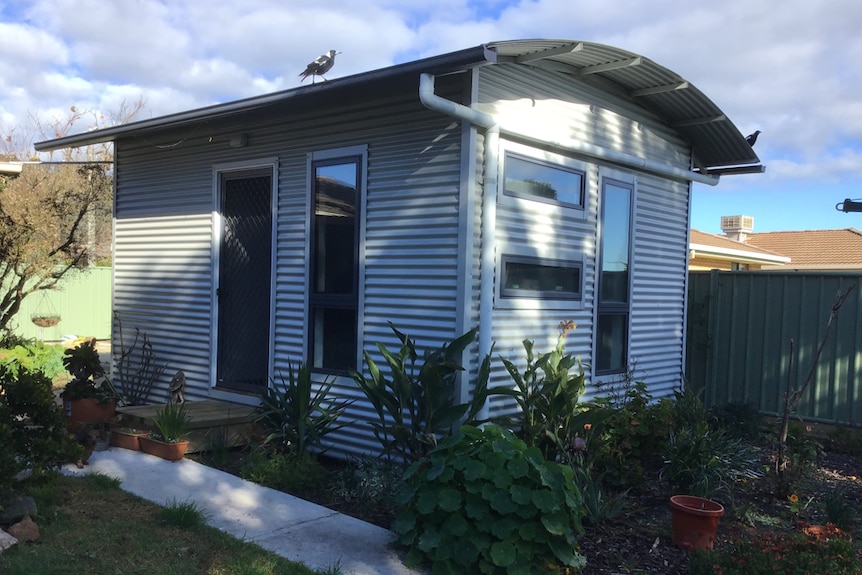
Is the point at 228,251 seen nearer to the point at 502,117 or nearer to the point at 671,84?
the point at 502,117

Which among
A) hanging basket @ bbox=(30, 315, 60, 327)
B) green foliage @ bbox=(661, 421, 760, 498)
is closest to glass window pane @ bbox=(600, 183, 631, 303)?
green foliage @ bbox=(661, 421, 760, 498)

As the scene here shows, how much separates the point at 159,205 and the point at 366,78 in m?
3.61

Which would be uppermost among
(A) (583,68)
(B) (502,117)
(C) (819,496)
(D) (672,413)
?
(A) (583,68)

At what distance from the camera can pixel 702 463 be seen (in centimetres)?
544

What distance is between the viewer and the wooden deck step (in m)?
5.96

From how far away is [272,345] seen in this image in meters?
6.52

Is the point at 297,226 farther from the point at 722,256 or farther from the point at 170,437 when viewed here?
the point at 722,256

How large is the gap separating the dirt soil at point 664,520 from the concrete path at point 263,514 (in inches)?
10.0

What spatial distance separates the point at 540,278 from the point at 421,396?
1556 millimetres

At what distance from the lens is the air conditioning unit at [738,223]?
24.0m

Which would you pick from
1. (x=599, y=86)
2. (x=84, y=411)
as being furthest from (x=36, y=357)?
(x=599, y=86)

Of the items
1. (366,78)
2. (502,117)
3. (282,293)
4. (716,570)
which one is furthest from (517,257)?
(716,570)

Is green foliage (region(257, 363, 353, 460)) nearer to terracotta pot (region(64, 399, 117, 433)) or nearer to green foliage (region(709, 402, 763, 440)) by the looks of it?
terracotta pot (region(64, 399, 117, 433))

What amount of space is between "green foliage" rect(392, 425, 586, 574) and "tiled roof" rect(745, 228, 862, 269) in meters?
18.7
